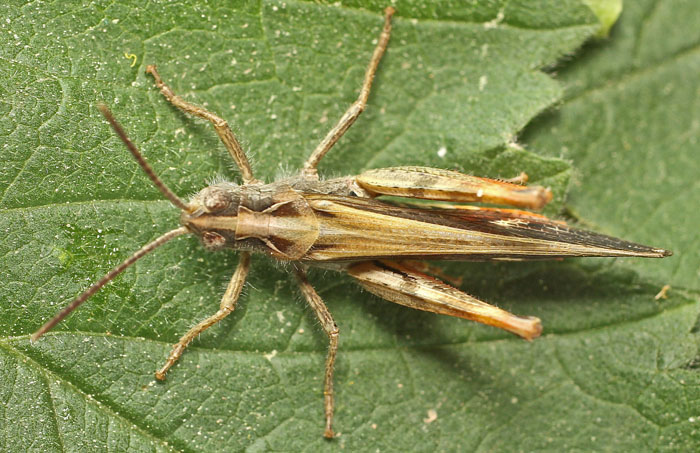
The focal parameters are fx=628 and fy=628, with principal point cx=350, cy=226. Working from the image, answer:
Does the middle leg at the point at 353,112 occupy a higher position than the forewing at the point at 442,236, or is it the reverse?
A: the middle leg at the point at 353,112

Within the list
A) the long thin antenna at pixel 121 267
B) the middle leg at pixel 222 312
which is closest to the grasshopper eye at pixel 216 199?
the long thin antenna at pixel 121 267

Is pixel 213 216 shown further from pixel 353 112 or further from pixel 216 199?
pixel 353 112

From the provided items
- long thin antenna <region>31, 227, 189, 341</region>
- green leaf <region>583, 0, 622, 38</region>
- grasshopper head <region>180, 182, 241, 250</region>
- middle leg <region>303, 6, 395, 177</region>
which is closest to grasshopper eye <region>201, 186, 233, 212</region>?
grasshopper head <region>180, 182, 241, 250</region>

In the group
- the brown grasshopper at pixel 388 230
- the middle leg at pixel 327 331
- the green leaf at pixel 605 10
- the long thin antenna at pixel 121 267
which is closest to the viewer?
the long thin antenna at pixel 121 267

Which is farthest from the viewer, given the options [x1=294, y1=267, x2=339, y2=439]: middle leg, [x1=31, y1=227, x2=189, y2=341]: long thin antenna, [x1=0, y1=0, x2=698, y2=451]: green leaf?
[x1=294, y1=267, x2=339, y2=439]: middle leg

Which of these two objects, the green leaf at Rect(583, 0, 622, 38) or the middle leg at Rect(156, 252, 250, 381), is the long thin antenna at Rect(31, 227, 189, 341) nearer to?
the middle leg at Rect(156, 252, 250, 381)

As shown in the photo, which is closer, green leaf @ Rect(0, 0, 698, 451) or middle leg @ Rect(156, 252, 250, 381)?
green leaf @ Rect(0, 0, 698, 451)

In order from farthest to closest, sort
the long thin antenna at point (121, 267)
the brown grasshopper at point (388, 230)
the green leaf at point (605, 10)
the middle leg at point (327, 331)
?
the green leaf at point (605, 10) → the middle leg at point (327, 331) → the brown grasshopper at point (388, 230) → the long thin antenna at point (121, 267)

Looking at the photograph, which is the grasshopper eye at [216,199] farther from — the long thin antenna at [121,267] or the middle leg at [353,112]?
the middle leg at [353,112]
